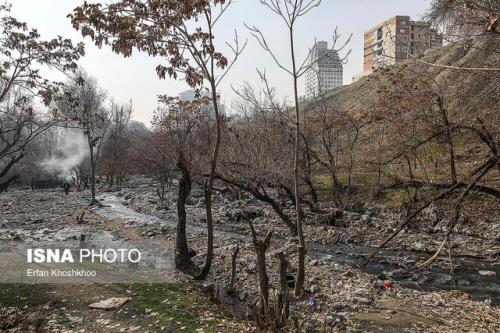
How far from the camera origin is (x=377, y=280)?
9.00m

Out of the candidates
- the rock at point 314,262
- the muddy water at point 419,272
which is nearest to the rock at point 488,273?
the muddy water at point 419,272

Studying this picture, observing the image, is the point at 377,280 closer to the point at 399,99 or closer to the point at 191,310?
the point at 191,310

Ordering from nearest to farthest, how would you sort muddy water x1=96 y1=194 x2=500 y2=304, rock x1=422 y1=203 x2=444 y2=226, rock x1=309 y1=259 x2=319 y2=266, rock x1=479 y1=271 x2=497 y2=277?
1. muddy water x1=96 y1=194 x2=500 y2=304
2. rock x1=479 y1=271 x2=497 y2=277
3. rock x1=309 y1=259 x2=319 y2=266
4. rock x1=422 y1=203 x2=444 y2=226

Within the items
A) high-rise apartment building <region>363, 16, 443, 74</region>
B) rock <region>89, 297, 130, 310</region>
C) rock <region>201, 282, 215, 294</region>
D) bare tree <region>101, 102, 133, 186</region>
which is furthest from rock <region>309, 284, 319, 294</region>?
bare tree <region>101, 102, 133, 186</region>

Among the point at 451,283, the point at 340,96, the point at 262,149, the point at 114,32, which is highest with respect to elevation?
the point at 340,96

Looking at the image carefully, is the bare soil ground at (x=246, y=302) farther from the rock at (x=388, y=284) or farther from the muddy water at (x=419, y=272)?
the muddy water at (x=419, y=272)

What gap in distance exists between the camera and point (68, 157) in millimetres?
46344

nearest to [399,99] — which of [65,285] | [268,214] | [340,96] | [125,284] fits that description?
[268,214]

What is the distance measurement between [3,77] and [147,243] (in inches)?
280

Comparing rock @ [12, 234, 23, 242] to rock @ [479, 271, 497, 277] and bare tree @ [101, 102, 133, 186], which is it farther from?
bare tree @ [101, 102, 133, 186]

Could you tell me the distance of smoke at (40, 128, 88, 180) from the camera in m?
44.7

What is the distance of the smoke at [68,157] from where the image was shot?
44.7m

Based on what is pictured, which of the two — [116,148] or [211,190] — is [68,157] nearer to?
[116,148]

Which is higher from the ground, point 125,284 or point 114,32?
point 114,32
